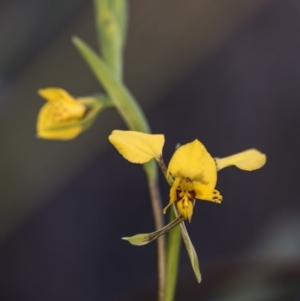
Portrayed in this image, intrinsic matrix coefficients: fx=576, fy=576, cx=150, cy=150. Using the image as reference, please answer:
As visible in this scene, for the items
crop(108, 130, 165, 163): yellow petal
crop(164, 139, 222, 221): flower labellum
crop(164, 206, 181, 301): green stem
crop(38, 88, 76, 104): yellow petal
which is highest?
crop(38, 88, 76, 104): yellow petal

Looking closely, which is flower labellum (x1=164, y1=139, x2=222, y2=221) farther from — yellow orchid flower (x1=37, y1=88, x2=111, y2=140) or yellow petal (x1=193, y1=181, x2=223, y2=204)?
yellow orchid flower (x1=37, y1=88, x2=111, y2=140)

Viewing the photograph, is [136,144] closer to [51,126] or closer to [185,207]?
[185,207]

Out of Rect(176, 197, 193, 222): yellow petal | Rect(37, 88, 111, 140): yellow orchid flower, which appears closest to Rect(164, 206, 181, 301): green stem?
Rect(176, 197, 193, 222): yellow petal

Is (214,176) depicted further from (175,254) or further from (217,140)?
(217,140)

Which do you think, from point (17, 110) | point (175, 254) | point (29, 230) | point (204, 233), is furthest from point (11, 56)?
point (175, 254)

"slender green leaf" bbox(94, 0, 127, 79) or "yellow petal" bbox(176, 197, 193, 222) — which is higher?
"slender green leaf" bbox(94, 0, 127, 79)

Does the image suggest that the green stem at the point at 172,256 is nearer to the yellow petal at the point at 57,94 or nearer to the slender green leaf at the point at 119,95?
the slender green leaf at the point at 119,95
